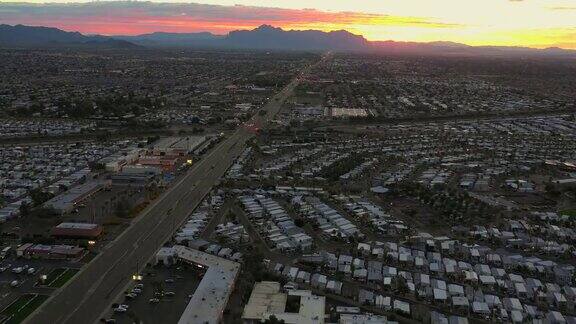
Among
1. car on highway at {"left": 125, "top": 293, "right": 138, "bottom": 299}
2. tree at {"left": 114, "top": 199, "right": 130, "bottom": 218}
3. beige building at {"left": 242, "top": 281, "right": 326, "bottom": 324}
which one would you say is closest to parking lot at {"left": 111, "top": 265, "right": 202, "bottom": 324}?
car on highway at {"left": 125, "top": 293, "right": 138, "bottom": 299}

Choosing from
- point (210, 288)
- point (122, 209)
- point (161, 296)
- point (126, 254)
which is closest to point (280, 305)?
point (210, 288)

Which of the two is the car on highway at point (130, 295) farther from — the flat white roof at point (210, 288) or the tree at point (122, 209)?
the tree at point (122, 209)

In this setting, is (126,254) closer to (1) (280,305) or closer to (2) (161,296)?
(2) (161,296)

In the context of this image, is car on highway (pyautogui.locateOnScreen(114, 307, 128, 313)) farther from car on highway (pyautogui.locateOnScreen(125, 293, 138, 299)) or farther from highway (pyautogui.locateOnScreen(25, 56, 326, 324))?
car on highway (pyautogui.locateOnScreen(125, 293, 138, 299))

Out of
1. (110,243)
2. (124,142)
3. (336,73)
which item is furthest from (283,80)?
(110,243)

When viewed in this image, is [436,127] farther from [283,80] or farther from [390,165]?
[283,80]

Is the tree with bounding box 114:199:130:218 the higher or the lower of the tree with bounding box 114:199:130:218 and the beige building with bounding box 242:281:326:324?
the higher
